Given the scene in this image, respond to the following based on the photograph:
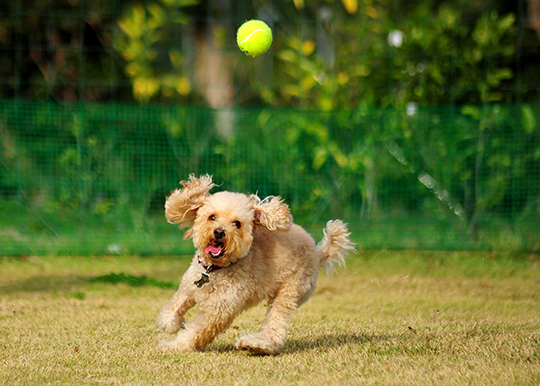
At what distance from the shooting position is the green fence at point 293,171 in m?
8.72

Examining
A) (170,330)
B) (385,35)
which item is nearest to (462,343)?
(170,330)

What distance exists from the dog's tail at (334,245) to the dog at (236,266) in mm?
135

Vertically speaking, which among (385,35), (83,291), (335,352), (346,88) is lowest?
(83,291)

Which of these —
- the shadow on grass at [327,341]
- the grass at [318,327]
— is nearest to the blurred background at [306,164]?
the grass at [318,327]

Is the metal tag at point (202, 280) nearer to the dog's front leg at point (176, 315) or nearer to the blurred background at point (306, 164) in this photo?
the dog's front leg at point (176, 315)

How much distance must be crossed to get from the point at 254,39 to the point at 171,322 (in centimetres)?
218

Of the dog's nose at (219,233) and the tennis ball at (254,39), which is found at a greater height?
the tennis ball at (254,39)

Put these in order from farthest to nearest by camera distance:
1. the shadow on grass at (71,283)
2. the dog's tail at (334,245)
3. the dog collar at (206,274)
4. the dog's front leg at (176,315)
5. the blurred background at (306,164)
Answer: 1. the blurred background at (306,164)
2. the shadow on grass at (71,283)
3. the dog's tail at (334,245)
4. the dog's front leg at (176,315)
5. the dog collar at (206,274)

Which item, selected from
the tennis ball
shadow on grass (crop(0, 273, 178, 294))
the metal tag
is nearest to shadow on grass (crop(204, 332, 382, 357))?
→ the metal tag

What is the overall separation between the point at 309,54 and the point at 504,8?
4.23m

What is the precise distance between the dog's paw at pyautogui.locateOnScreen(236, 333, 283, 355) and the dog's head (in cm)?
47

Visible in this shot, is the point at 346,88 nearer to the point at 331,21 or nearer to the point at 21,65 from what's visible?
the point at 331,21

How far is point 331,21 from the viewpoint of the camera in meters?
9.72

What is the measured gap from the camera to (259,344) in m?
4.09
